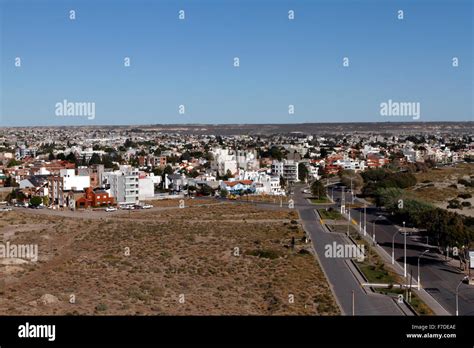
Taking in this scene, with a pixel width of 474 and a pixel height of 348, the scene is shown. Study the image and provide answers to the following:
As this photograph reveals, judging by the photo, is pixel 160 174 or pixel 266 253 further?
pixel 160 174

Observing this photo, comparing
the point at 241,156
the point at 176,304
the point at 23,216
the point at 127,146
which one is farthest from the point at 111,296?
the point at 127,146

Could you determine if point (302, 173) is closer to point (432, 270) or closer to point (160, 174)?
point (160, 174)

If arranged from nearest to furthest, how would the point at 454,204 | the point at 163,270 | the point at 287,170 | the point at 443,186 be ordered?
1. the point at 163,270
2. the point at 454,204
3. the point at 443,186
4. the point at 287,170

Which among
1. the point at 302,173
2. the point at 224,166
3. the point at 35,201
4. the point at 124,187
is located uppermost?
the point at 224,166

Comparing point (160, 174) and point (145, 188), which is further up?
point (160, 174)

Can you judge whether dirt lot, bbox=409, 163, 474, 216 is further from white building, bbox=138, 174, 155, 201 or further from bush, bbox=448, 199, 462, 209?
white building, bbox=138, 174, 155, 201

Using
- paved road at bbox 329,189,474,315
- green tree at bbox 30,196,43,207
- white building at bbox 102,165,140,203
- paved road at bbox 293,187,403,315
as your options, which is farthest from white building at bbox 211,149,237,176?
paved road at bbox 293,187,403,315

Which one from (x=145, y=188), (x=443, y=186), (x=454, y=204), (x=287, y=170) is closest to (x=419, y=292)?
(x=454, y=204)
